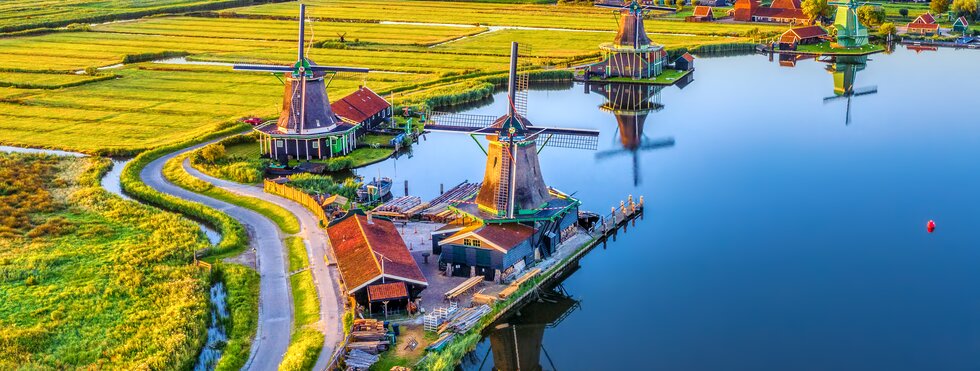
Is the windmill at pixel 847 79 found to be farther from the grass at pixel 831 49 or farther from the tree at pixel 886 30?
the tree at pixel 886 30

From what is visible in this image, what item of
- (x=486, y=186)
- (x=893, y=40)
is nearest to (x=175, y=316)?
(x=486, y=186)

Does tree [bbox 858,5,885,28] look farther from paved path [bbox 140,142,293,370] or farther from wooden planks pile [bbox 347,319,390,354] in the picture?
wooden planks pile [bbox 347,319,390,354]

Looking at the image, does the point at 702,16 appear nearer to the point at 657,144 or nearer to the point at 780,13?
the point at 780,13

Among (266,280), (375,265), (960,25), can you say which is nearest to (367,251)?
(375,265)

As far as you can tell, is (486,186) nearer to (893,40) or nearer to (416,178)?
(416,178)

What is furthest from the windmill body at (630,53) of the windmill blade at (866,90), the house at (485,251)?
the house at (485,251)
